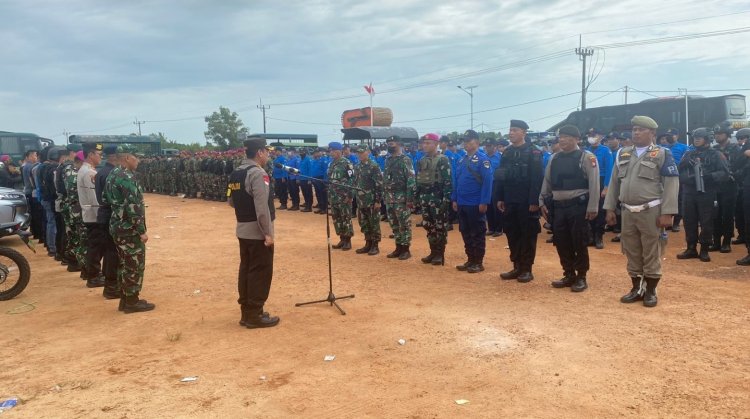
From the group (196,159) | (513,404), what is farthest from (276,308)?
(196,159)

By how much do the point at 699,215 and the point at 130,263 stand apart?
7.83 m

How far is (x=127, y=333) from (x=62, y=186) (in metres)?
3.83

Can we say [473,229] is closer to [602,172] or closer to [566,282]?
[566,282]

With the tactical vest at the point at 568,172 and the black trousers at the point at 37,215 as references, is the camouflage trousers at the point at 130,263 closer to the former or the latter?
the tactical vest at the point at 568,172

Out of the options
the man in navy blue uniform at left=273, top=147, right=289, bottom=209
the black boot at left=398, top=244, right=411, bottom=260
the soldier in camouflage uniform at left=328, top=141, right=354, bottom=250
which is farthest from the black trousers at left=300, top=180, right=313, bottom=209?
the black boot at left=398, top=244, right=411, bottom=260

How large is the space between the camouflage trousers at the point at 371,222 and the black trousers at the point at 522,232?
2.53m

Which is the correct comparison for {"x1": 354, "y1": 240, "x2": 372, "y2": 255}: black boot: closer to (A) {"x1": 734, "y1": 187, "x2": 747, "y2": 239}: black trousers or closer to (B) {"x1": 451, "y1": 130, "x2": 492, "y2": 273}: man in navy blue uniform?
(B) {"x1": 451, "y1": 130, "x2": 492, "y2": 273}: man in navy blue uniform

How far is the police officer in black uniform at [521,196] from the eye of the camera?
658 cm

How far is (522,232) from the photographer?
6.71 metres

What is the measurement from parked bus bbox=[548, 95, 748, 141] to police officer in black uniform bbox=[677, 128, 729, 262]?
11.1 metres

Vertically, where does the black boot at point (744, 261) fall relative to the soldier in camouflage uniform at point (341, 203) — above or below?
below

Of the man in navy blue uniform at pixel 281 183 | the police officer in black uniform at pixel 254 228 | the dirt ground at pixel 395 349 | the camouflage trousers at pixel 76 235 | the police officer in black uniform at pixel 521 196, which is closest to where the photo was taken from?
the dirt ground at pixel 395 349

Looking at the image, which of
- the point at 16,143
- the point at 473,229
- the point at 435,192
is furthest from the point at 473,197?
the point at 16,143

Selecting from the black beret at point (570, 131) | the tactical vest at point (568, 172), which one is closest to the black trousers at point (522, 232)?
the tactical vest at point (568, 172)
